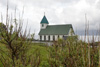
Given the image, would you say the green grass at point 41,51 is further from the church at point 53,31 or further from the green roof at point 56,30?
the green roof at point 56,30

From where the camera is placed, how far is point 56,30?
5234 cm

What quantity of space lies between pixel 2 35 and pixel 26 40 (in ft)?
3.38

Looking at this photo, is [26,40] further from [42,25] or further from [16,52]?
[42,25]

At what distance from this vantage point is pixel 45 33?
53.4 m

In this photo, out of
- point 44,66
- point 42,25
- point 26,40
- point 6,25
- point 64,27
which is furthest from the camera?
point 42,25

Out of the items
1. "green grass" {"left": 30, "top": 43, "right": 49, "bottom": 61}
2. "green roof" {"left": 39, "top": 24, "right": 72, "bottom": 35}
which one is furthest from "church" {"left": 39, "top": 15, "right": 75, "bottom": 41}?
"green grass" {"left": 30, "top": 43, "right": 49, "bottom": 61}

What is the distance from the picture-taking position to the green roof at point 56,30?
1991 inches

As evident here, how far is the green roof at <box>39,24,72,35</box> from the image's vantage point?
5058cm

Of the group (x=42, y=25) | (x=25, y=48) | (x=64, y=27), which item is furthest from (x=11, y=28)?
(x=42, y=25)

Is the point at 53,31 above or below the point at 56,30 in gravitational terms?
below

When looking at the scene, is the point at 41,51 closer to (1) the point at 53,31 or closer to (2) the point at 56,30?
(1) the point at 53,31

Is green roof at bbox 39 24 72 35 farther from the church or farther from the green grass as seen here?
the green grass

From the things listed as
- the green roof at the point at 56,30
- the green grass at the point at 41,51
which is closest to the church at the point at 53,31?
the green roof at the point at 56,30

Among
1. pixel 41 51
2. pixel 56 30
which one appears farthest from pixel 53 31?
pixel 41 51
